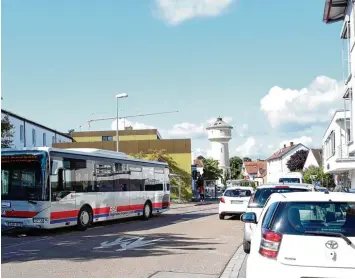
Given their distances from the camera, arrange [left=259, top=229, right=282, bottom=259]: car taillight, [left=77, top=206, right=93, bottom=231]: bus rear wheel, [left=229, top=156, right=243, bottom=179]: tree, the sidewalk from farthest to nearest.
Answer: [left=229, top=156, right=243, bottom=179]: tree
[left=77, top=206, right=93, bottom=231]: bus rear wheel
the sidewalk
[left=259, top=229, right=282, bottom=259]: car taillight

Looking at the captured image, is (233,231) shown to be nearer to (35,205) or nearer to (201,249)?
(201,249)

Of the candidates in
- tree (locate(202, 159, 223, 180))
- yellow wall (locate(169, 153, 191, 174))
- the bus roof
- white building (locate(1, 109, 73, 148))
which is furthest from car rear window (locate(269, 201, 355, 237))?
tree (locate(202, 159, 223, 180))

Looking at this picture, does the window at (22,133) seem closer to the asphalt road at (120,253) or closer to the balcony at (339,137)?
the balcony at (339,137)

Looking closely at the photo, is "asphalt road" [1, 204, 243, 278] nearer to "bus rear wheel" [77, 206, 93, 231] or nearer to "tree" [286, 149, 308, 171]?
"bus rear wheel" [77, 206, 93, 231]

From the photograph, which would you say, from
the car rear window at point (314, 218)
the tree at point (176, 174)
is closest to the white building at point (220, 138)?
the tree at point (176, 174)

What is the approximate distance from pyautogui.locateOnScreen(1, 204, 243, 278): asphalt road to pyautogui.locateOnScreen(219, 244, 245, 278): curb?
13cm

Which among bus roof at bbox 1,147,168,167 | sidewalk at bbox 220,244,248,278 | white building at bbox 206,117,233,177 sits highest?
white building at bbox 206,117,233,177

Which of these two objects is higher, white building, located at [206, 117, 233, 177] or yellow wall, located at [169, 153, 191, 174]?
white building, located at [206, 117, 233, 177]

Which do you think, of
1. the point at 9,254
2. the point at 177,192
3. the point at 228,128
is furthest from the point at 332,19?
the point at 228,128

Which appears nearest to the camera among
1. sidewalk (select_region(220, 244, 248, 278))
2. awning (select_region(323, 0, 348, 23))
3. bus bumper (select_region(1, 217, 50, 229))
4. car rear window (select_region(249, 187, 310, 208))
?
sidewalk (select_region(220, 244, 248, 278))

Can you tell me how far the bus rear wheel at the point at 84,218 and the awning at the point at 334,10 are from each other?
2017 cm

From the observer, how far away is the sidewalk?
955 cm

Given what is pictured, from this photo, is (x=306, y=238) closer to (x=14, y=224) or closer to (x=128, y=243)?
(x=128, y=243)

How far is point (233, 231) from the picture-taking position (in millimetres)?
18016
